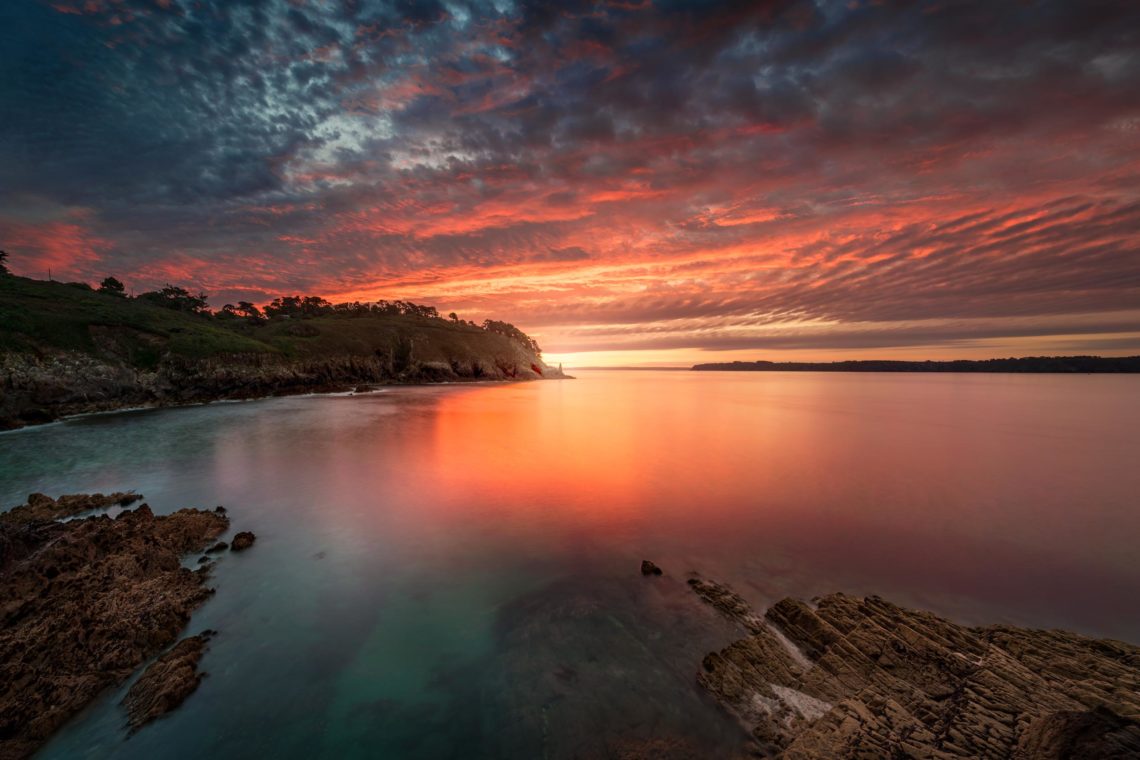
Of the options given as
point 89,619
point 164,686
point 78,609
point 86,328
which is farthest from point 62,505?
point 86,328

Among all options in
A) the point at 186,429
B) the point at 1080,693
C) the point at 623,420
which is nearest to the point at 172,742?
the point at 1080,693

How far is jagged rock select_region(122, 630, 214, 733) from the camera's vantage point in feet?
17.3

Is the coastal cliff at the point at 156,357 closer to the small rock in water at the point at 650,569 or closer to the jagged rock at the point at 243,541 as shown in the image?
the jagged rock at the point at 243,541

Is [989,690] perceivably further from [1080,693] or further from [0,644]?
[0,644]

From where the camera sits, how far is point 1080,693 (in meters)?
4.64

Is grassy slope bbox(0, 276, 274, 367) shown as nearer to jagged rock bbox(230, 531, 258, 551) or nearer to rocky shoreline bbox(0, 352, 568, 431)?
rocky shoreline bbox(0, 352, 568, 431)

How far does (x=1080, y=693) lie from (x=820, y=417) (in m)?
38.2

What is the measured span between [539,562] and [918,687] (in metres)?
7.02

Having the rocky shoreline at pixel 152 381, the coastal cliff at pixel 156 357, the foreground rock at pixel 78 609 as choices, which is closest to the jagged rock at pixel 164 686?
the foreground rock at pixel 78 609

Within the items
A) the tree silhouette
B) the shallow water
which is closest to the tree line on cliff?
the tree silhouette

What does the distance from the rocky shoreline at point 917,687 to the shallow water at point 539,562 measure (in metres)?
0.67

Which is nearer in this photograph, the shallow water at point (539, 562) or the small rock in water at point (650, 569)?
the shallow water at point (539, 562)

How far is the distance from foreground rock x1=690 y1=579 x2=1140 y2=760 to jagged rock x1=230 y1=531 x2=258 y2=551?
37.1 feet

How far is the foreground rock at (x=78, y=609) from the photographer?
5.22 m
